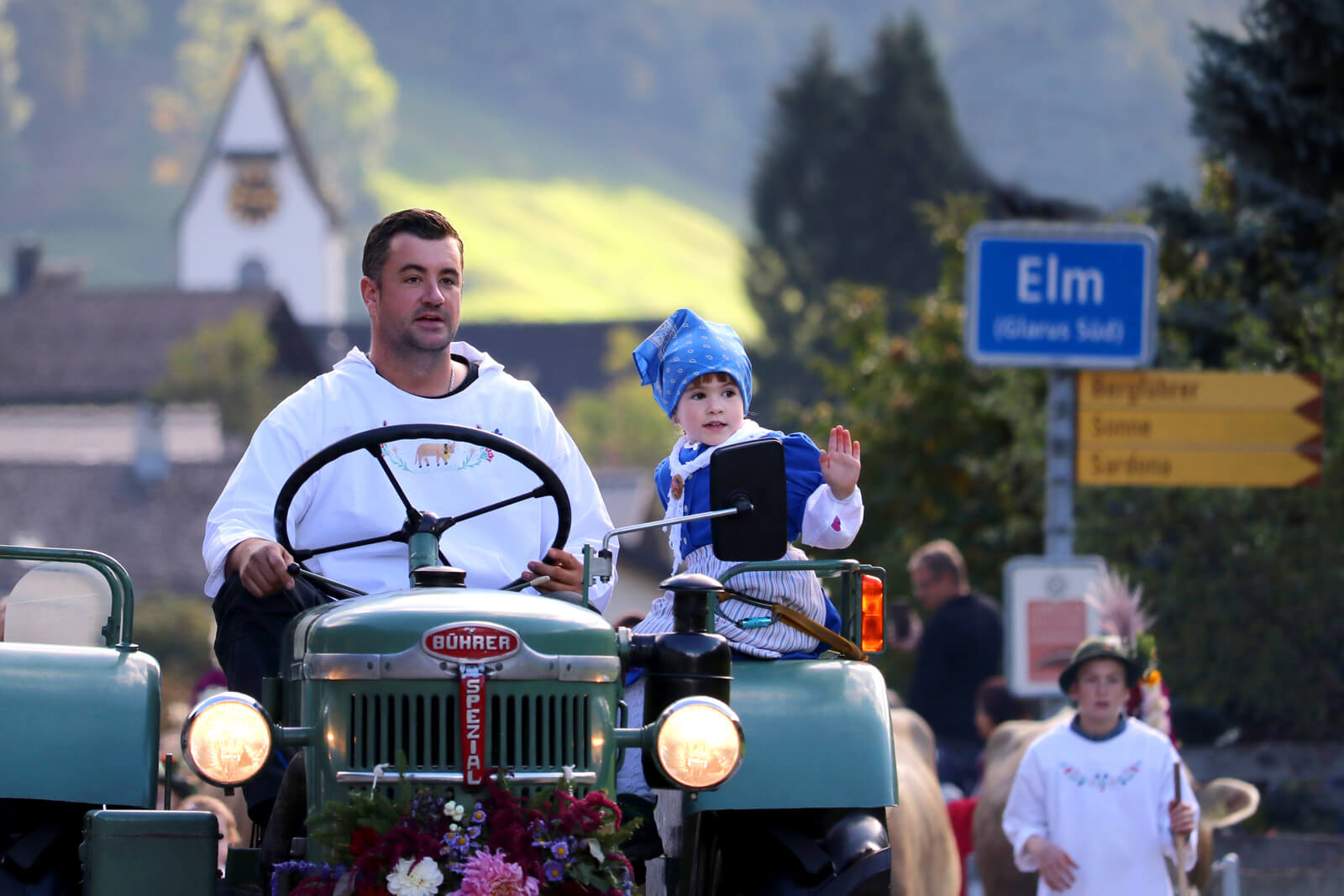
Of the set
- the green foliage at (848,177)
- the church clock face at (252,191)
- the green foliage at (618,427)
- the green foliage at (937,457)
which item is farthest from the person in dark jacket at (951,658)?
the church clock face at (252,191)

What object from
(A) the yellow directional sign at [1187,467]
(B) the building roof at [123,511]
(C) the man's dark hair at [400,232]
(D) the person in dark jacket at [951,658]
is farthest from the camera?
(B) the building roof at [123,511]

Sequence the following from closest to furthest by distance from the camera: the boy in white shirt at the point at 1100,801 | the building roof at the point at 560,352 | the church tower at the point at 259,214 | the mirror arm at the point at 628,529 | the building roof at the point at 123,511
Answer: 1. the mirror arm at the point at 628,529
2. the boy in white shirt at the point at 1100,801
3. the building roof at the point at 123,511
4. the building roof at the point at 560,352
5. the church tower at the point at 259,214

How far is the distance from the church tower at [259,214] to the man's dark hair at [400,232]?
127 meters

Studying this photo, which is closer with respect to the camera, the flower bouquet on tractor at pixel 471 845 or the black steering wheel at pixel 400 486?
the flower bouquet on tractor at pixel 471 845

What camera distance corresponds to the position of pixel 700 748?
4062mm

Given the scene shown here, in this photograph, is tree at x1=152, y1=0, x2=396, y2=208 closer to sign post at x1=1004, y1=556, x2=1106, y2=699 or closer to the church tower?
the church tower

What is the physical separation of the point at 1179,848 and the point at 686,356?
11.4 feet

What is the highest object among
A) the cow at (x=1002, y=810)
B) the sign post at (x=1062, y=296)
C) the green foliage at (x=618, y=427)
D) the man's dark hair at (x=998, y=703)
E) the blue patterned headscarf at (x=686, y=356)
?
the green foliage at (x=618, y=427)

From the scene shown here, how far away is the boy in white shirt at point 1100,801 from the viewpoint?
770 centimetres

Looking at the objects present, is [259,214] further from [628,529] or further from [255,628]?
[628,529]

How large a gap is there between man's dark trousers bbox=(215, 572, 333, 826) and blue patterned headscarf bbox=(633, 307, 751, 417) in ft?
3.39

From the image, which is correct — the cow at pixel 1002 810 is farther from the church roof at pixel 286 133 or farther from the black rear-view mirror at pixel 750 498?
the church roof at pixel 286 133

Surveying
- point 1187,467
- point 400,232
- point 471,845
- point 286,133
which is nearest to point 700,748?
point 471,845

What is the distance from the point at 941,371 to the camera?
1717 centimetres
